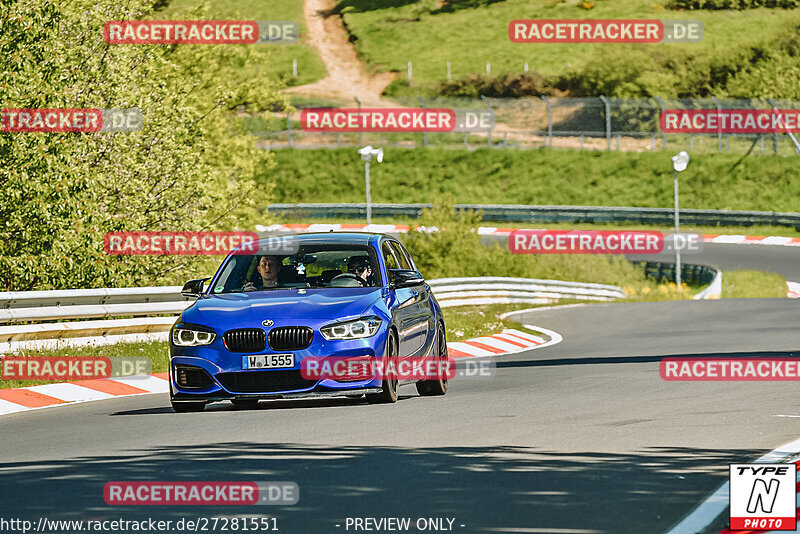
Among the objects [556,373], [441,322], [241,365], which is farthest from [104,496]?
[556,373]

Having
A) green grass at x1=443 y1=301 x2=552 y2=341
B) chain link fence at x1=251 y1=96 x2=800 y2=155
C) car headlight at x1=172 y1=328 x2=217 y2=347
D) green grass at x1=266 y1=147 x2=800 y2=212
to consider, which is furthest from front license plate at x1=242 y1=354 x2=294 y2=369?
green grass at x1=266 y1=147 x2=800 y2=212

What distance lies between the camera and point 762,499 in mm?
7137

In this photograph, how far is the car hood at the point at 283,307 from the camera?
12086 millimetres

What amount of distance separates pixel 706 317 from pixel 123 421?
1882 cm

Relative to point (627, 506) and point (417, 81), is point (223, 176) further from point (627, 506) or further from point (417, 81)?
point (417, 81)

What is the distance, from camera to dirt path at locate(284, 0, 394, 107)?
86875mm

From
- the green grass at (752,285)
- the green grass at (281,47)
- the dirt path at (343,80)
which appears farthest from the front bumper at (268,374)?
the green grass at (281,47)

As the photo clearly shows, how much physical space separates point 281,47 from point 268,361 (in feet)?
299

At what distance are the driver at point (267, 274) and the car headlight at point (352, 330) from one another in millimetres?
1387

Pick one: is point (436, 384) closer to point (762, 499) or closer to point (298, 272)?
point (298, 272)

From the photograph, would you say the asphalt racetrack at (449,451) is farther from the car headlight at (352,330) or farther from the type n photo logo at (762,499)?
the car headlight at (352,330)

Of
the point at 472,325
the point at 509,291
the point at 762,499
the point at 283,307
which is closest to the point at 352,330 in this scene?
the point at 283,307

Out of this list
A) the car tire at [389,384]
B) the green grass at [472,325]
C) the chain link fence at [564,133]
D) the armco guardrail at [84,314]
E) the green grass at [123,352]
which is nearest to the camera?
the car tire at [389,384]

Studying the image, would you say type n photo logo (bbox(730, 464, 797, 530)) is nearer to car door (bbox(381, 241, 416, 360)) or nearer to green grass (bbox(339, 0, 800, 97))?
car door (bbox(381, 241, 416, 360))
